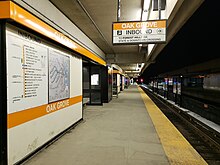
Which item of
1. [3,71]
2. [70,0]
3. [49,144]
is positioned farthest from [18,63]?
[70,0]

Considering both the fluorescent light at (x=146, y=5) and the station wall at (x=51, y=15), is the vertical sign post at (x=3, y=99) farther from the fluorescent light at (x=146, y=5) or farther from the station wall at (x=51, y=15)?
the fluorescent light at (x=146, y=5)

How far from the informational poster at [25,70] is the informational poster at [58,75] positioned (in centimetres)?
21

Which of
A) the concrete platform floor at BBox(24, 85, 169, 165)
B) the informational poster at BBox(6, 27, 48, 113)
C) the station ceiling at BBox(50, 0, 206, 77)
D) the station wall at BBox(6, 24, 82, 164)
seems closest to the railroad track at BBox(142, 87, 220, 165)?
the concrete platform floor at BBox(24, 85, 169, 165)

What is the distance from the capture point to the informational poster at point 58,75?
381cm

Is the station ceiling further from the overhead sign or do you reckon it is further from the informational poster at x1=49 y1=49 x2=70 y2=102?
the informational poster at x1=49 y1=49 x2=70 y2=102

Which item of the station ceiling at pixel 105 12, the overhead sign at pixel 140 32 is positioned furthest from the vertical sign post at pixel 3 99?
the overhead sign at pixel 140 32

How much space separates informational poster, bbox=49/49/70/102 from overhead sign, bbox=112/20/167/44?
1.45 metres

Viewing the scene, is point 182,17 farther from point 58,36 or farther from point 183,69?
point 183,69

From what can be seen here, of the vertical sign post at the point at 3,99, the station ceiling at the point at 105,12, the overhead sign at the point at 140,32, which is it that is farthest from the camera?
the overhead sign at the point at 140,32

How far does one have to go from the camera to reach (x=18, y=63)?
2721 millimetres

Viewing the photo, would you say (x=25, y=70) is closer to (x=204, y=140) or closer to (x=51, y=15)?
(x=51, y=15)

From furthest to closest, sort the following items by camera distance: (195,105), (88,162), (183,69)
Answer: (183,69), (195,105), (88,162)

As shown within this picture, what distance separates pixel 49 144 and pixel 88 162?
116 centimetres

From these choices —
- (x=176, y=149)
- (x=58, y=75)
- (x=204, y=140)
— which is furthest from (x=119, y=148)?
(x=204, y=140)
